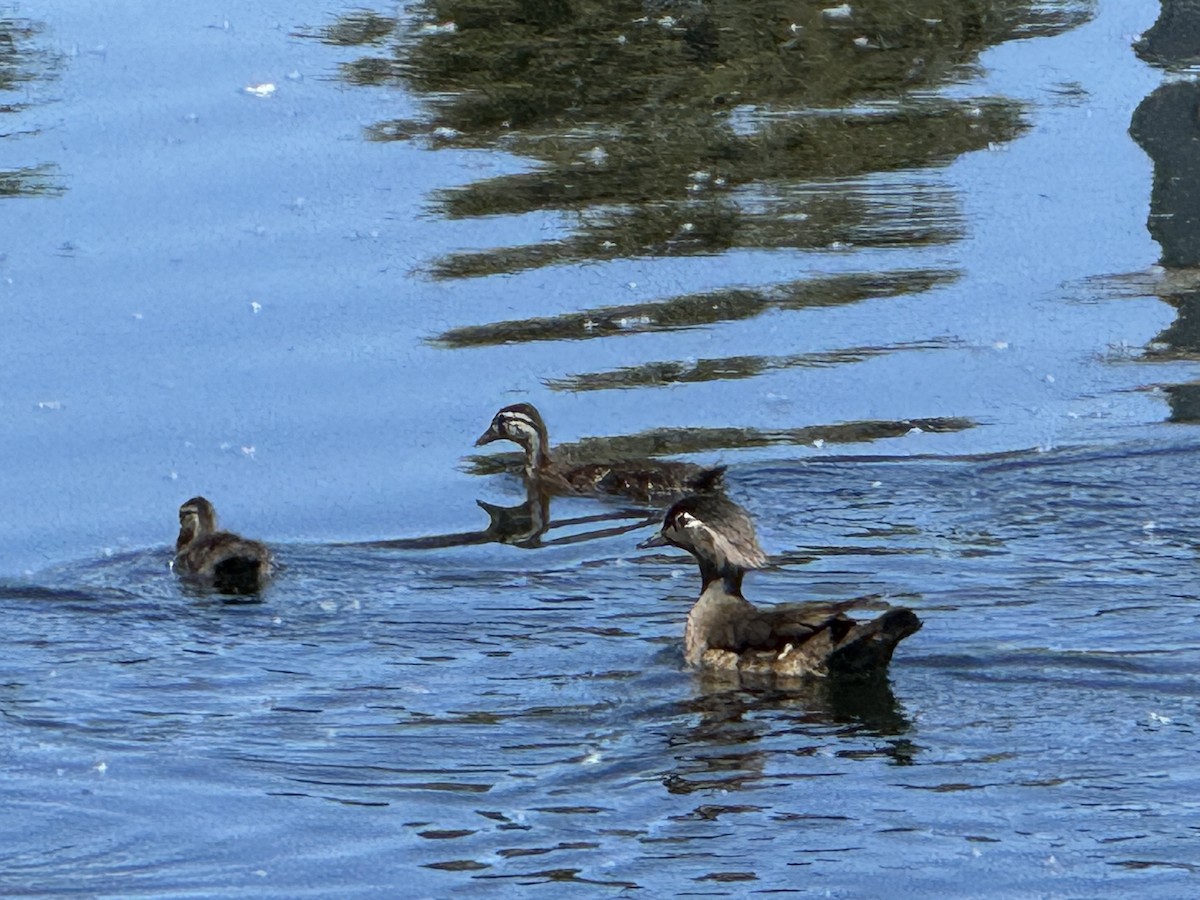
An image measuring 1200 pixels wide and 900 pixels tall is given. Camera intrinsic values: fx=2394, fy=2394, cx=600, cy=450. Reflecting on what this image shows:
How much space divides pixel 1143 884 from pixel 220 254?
8.53 metres

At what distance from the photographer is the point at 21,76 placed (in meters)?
18.2

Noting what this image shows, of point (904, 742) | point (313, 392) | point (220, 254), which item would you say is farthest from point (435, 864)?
point (220, 254)

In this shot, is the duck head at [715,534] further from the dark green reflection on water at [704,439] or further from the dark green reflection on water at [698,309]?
the dark green reflection on water at [698,309]

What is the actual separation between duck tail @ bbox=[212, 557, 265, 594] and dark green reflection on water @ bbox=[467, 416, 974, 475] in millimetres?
2010

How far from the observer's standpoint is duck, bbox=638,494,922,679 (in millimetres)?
9227

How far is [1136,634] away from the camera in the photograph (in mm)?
9414

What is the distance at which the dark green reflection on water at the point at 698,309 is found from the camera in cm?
1344

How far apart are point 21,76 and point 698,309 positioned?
7.00 metres

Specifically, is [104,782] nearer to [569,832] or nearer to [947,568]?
[569,832]

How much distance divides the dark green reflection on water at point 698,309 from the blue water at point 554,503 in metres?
0.04

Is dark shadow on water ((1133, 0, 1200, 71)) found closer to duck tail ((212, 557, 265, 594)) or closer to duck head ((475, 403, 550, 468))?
duck head ((475, 403, 550, 468))

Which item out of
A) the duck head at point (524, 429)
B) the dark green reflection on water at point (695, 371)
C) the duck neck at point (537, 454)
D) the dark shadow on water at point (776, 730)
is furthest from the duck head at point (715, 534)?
the dark green reflection on water at point (695, 371)

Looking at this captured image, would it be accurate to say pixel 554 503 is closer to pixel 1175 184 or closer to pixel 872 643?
pixel 872 643

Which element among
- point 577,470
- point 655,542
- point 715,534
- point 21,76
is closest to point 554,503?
point 577,470
